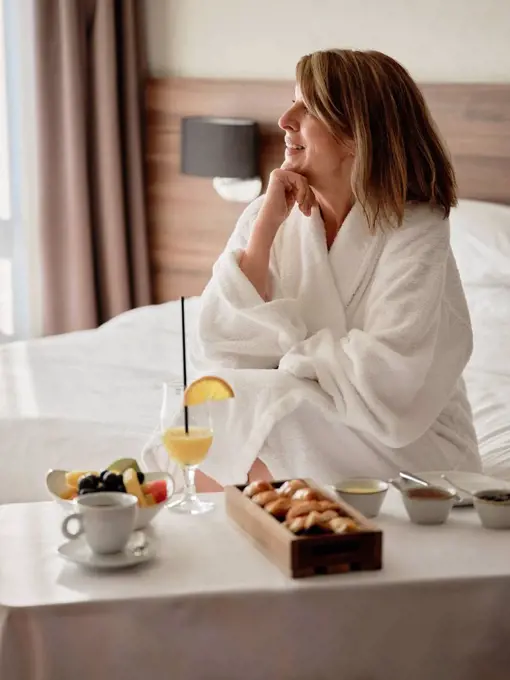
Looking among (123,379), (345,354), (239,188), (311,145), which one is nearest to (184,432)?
(345,354)

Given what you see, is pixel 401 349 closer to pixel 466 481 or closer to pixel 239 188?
pixel 466 481

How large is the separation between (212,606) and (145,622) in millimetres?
84

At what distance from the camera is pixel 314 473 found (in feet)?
7.37

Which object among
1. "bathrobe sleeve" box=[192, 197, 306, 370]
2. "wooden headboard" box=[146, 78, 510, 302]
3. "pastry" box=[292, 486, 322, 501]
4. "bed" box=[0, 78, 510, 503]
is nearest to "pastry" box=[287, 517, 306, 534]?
"pastry" box=[292, 486, 322, 501]

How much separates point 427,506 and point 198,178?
312 cm

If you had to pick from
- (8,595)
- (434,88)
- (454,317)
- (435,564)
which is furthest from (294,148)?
(434,88)

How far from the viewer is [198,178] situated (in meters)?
4.71

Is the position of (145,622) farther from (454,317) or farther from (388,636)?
(454,317)

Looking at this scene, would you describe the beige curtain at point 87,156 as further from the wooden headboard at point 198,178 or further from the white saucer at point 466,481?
the white saucer at point 466,481

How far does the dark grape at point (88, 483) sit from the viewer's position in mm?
1709


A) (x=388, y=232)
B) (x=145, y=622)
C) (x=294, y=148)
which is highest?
(x=294, y=148)

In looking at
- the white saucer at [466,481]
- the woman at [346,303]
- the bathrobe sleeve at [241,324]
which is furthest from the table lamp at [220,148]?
the white saucer at [466,481]

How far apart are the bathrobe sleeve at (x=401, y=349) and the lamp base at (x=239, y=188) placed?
81.8 inches

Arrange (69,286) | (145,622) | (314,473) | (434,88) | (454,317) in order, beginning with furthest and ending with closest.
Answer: (69,286) → (434,88) → (454,317) → (314,473) → (145,622)
